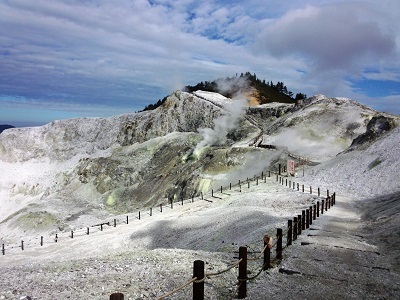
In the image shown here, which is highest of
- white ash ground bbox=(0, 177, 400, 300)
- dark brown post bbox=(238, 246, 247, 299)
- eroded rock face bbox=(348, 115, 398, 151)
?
eroded rock face bbox=(348, 115, 398, 151)

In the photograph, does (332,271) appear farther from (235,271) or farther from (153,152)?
(153,152)

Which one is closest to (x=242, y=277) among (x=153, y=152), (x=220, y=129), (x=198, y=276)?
(x=198, y=276)

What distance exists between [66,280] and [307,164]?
48.5 meters

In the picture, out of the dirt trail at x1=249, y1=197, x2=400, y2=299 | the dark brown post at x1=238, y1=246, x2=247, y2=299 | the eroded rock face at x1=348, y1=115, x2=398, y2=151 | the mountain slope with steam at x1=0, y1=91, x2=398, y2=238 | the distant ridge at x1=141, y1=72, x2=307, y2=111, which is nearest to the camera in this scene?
the dark brown post at x1=238, y1=246, x2=247, y2=299

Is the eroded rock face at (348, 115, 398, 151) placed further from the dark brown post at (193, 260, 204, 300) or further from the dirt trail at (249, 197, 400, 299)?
the dark brown post at (193, 260, 204, 300)

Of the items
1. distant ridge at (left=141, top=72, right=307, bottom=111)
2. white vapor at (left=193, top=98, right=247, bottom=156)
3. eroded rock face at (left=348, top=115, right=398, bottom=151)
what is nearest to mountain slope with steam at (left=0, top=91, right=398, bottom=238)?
white vapor at (left=193, top=98, right=247, bottom=156)

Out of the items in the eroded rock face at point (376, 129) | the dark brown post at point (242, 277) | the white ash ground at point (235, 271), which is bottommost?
the white ash ground at point (235, 271)

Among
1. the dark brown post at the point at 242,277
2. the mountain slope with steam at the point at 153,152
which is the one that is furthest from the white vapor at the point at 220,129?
the dark brown post at the point at 242,277

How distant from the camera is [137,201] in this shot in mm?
62781

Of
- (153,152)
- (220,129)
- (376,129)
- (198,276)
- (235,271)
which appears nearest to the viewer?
(198,276)

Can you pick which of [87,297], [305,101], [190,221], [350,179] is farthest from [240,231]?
[305,101]

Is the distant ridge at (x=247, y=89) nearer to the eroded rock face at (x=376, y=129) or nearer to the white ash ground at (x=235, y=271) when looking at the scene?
the eroded rock face at (x=376, y=129)

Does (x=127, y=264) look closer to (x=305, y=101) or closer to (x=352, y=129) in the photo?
(x=352, y=129)

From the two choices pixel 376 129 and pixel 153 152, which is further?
pixel 153 152
